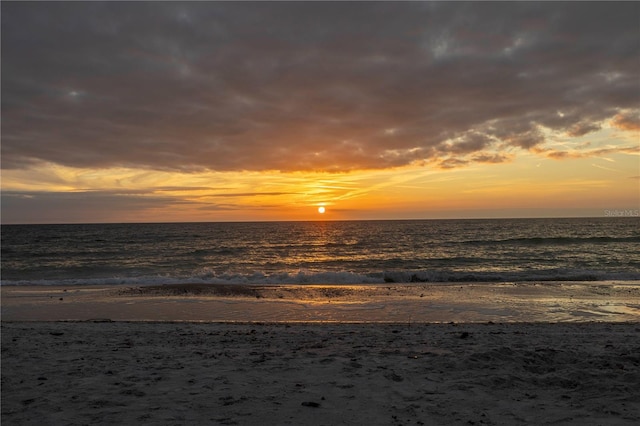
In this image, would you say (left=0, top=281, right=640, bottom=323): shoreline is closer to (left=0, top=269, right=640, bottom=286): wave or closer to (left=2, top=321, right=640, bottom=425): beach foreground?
(left=0, top=269, right=640, bottom=286): wave

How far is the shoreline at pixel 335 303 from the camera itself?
13438 mm


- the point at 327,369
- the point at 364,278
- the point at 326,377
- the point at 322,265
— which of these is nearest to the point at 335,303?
the point at 364,278

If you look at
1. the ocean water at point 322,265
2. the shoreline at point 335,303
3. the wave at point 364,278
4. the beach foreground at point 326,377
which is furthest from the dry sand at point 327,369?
the ocean water at point 322,265

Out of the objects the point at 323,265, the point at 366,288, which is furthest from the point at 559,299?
the point at 323,265

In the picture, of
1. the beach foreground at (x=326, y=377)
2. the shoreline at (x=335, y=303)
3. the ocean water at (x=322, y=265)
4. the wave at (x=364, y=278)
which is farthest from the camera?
the ocean water at (x=322, y=265)

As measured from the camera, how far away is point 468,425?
473 cm

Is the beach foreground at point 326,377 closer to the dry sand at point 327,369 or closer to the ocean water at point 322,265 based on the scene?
the dry sand at point 327,369

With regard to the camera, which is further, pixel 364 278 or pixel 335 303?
pixel 364 278

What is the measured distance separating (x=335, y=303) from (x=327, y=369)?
9.29 m

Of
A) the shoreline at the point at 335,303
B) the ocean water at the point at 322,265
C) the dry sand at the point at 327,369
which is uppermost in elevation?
the dry sand at the point at 327,369

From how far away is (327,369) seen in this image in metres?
6.79

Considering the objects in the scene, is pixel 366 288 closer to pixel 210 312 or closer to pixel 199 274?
pixel 210 312

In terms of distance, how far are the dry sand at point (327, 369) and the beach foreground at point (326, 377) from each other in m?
0.03

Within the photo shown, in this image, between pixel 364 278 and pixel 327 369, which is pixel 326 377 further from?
pixel 364 278
